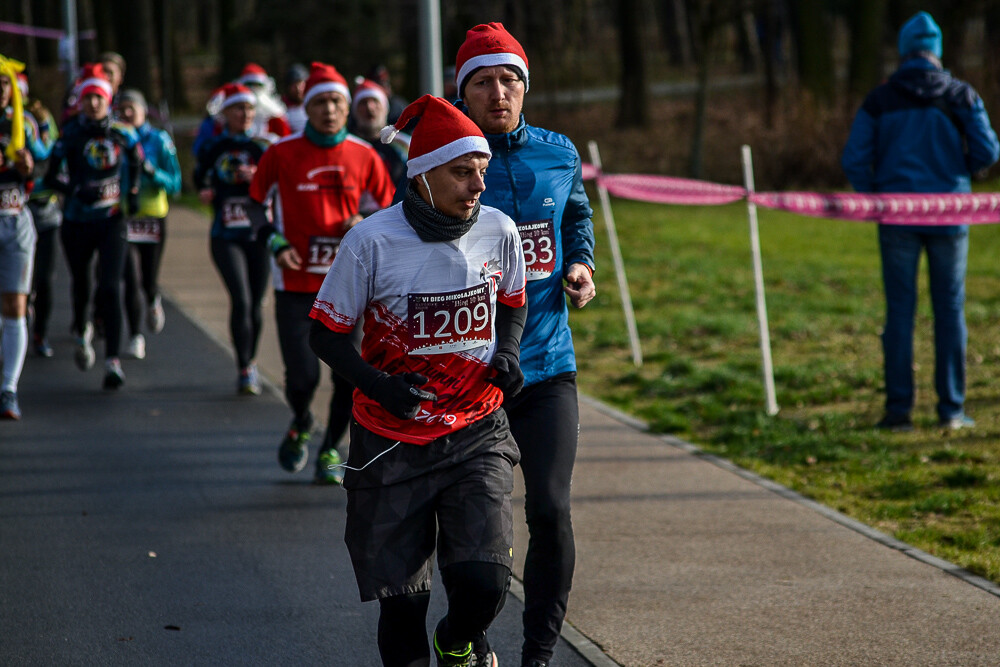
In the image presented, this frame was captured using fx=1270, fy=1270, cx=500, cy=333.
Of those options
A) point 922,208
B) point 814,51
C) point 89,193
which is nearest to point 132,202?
point 89,193

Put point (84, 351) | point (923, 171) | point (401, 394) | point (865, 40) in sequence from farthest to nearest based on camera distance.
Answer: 1. point (865, 40)
2. point (84, 351)
3. point (923, 171)
4. point (401, 394)

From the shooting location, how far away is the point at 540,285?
4.29m

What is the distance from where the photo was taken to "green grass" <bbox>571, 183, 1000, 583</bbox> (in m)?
6.64

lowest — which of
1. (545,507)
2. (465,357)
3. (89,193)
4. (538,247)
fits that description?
(545,507)

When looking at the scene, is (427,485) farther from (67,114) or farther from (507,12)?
(507,12)

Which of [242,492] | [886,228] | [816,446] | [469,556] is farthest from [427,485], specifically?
[886,228]

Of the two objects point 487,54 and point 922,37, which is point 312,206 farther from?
point 922,37

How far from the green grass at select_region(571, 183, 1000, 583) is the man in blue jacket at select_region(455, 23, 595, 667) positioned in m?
2.25

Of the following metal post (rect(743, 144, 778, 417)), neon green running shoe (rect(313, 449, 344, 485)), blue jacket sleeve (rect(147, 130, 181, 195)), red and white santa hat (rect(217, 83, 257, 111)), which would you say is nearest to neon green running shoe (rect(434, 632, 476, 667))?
neon green running shoe (rect(313, 449, 344, 485))

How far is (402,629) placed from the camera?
11.7 ft

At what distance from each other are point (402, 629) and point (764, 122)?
23.5 metres

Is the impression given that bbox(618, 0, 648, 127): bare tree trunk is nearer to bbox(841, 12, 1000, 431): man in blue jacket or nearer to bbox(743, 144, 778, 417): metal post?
bbox(743, 144, 778, 417): metal post

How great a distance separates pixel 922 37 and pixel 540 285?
4.61 m

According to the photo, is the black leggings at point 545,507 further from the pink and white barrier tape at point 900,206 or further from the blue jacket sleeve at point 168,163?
the blue jacket sleeve at point 168,163
